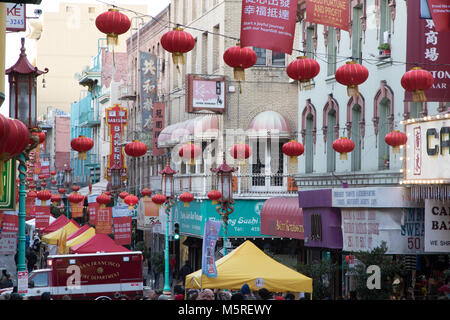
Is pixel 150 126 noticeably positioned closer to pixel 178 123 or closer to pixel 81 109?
pixel 178 123

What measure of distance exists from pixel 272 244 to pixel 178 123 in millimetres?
8318

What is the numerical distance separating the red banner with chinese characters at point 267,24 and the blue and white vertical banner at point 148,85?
32357 mm

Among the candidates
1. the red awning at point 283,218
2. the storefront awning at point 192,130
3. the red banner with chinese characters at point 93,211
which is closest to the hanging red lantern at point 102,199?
the red banner with chinese characters at point 93,211

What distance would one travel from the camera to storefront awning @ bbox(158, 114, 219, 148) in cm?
4122

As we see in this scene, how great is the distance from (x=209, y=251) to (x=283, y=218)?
14.2 metres

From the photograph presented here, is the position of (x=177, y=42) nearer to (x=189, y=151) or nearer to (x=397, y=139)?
(x=397, y=139)

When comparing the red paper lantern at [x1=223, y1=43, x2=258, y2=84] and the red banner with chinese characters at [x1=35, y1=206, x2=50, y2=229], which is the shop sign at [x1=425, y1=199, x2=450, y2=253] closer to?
the red paper lantern at [x1=223, y1=43, x2=258, y2=84]

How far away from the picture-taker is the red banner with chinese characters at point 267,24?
1628cm

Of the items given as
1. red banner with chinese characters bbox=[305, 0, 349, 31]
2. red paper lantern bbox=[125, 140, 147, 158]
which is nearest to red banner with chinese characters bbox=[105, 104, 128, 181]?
red paper lantern bbox=[125, 140, 147, 158]

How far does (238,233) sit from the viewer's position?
40.8m

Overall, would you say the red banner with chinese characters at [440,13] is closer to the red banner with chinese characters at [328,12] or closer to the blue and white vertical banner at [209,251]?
the red banner with chinese characters at [328,12]

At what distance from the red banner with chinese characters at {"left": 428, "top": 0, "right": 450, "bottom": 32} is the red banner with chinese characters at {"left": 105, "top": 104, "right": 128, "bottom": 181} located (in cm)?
3915

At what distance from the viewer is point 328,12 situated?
17734mm

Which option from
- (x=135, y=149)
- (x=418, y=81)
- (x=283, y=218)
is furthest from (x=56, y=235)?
(x=418, y=81)
